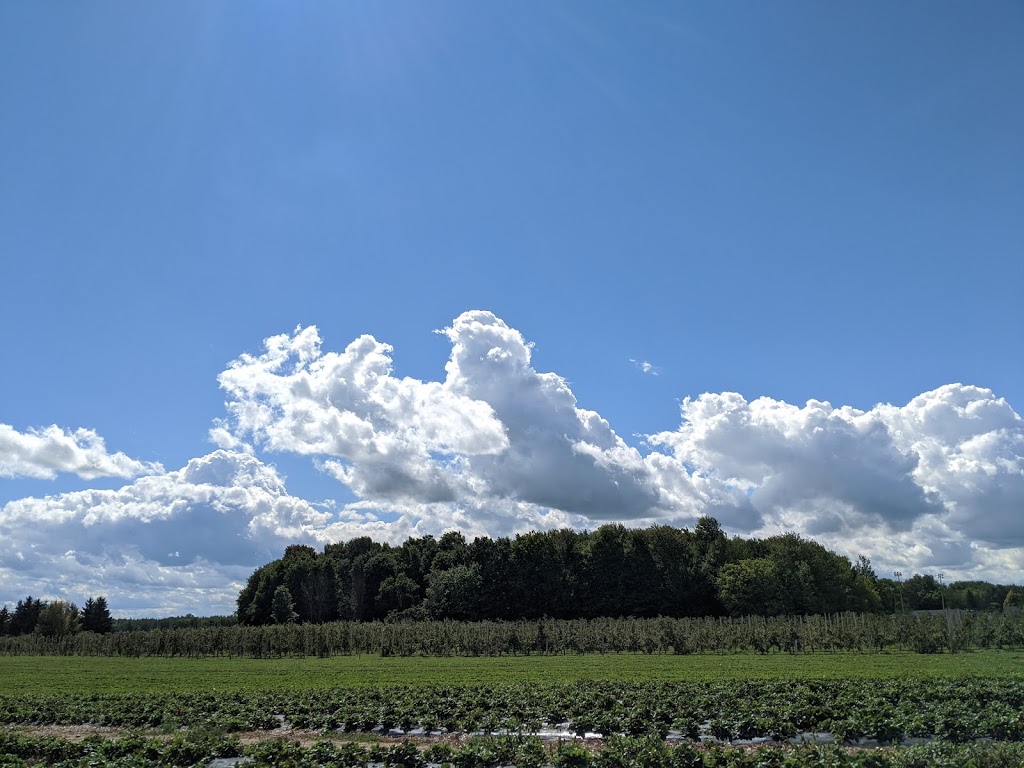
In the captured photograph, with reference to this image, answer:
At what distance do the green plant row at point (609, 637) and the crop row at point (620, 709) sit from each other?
29165 millimetres

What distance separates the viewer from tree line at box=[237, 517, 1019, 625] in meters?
77.6

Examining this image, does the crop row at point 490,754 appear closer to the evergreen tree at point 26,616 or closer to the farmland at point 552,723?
the farmland at point 552,723

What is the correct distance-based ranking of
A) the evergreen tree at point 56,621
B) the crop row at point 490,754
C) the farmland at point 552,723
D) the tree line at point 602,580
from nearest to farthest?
the crop row at point 490,754 → the farmland at point 552,723 → the tree line at point 602,580 → the evergreen tree at point 56,621

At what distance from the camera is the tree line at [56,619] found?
97188 mm

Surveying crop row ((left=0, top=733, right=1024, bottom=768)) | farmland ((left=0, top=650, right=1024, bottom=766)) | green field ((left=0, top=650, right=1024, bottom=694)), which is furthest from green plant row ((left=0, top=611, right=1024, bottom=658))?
crop row ((left=0, top=733, right=1024, bottom=768))

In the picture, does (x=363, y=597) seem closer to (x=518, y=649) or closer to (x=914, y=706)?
(x=518, y=649)

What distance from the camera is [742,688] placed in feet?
74.5

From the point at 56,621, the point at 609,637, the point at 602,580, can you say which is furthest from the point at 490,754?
the point at 56,621

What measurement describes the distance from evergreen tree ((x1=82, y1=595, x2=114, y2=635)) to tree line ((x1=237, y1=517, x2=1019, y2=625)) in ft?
94.5

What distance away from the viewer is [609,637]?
184 ft

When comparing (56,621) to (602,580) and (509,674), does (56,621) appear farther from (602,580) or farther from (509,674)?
(509,674)

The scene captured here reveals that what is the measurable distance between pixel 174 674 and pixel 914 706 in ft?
127

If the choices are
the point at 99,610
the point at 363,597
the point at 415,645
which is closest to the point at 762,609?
the point at 415,645

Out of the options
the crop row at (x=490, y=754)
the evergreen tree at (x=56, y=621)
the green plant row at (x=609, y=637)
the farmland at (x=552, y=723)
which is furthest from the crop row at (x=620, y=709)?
the evergreen tree at (x=56, y=621)
